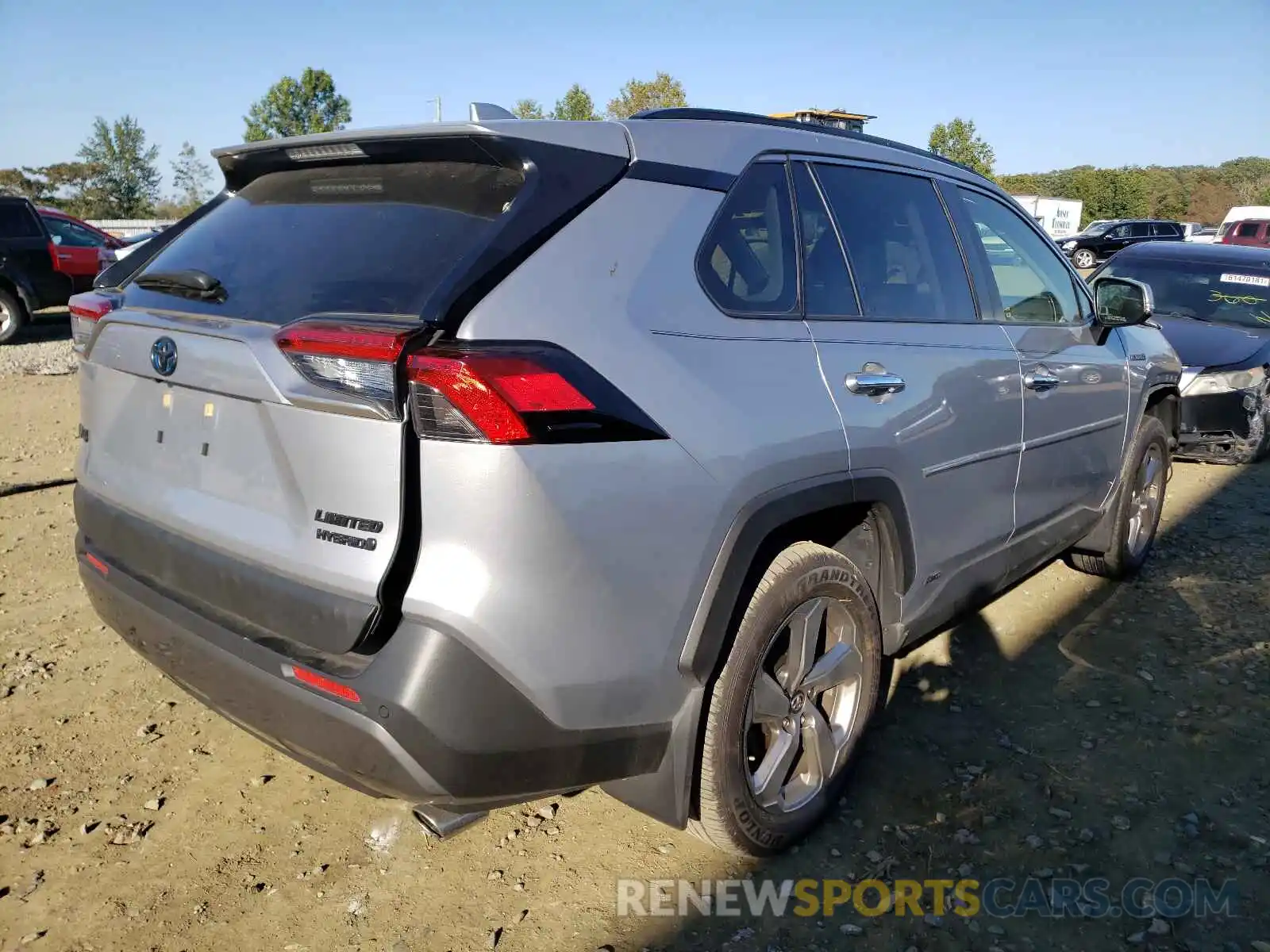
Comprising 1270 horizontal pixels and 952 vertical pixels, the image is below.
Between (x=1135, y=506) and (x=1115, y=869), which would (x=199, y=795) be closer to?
(x=1115, y=869)

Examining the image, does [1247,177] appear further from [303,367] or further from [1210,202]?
[303,367]

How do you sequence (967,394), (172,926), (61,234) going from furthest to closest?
(61,234), (967,394), (172,926)

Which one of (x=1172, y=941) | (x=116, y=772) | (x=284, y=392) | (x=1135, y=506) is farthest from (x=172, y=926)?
(x=1135, y=506)

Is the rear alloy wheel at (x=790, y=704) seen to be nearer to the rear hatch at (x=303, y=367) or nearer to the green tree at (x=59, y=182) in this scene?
the rear hatch at (x=303, y=367)

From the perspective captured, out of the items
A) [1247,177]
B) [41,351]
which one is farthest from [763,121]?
[1247,177]

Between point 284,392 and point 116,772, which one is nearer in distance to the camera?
point 284,392

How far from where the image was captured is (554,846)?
8.64 ft

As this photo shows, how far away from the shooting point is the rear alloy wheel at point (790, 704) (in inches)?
90.7

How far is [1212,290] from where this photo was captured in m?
7.91

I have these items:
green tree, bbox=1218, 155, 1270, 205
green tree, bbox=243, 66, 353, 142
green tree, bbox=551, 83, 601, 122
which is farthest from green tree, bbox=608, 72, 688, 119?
green tree, bbox=1218, 155, 1270, 205

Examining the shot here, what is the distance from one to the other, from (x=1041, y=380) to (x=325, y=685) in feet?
9.08

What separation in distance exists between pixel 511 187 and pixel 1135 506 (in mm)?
4052

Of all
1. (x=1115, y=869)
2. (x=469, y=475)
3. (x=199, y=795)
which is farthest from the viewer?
(x=199, y=795)

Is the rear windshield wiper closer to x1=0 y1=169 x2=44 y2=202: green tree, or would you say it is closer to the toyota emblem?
the toyota emblem
